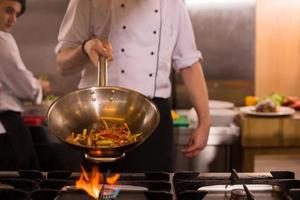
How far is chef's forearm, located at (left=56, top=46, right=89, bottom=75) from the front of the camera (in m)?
1.56

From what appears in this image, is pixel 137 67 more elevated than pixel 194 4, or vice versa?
pixel 194 4

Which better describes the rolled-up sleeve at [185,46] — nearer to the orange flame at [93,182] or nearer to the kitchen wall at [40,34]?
the orange flame at [93,182]

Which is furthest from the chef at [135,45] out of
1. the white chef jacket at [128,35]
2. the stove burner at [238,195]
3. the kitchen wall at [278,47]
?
the kitchen wall at [278,47]

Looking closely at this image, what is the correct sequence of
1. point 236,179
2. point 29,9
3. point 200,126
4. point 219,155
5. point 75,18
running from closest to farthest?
1. point 236,179
2. point 75,18
3. point 200,126
4. point 219,155
5. point 29,9

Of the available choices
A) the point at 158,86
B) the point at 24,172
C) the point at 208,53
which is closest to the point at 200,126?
the point at 158,86

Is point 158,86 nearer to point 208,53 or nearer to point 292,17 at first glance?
point 208,53

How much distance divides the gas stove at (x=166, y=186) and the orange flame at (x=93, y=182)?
0.05 ft

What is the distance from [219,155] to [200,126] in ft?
2.32

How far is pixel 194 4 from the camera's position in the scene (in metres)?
2.89

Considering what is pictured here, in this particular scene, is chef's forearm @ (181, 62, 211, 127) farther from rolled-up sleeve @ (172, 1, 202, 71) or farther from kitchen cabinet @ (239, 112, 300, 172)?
kitchen cabinet @ (239, 112, 300, 172)

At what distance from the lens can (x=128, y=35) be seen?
1685mm

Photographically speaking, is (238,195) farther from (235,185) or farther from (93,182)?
(93,182)

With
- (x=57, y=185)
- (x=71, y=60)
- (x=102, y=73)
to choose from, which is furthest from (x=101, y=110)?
(x=71, y=60)

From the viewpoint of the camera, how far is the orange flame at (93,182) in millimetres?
1149
